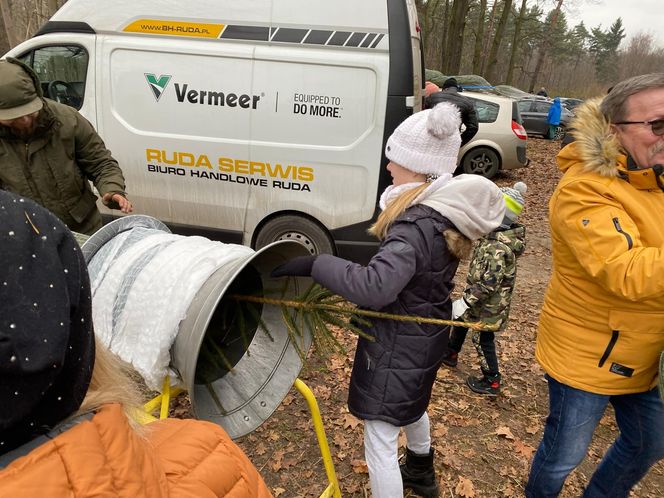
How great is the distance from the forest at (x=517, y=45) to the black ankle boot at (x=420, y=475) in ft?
39.1

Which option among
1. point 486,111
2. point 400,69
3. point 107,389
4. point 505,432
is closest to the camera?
point 107,389

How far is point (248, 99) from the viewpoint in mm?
4438

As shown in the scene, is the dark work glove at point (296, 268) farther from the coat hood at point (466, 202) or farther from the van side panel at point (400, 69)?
the van side panel at point (400, 69)

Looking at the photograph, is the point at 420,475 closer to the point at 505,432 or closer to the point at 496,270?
the point at 505,432

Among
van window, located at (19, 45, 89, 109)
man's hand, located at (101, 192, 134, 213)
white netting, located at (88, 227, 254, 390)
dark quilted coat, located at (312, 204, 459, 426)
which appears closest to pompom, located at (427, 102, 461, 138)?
dark quilted coat, located at (312, 204, 459, 426)

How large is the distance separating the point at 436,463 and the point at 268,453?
3.58ft

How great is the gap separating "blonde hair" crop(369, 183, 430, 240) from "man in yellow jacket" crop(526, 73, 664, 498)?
1.88 ft

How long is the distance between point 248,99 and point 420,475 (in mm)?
3414

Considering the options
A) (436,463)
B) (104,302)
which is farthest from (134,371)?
(436,463)

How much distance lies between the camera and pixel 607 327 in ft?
6.30

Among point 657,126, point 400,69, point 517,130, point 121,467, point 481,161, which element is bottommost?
point 481,161

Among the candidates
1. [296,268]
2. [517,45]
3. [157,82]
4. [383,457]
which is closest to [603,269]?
[296,268]

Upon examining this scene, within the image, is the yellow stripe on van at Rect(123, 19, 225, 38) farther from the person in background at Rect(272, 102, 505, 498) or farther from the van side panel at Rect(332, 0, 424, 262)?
the person in background at Rect(272, 102, 505, 498)

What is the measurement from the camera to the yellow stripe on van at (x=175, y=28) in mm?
4367
